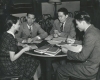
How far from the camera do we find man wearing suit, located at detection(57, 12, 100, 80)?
185 centimetres

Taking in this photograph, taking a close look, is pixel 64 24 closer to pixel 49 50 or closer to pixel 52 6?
pixel 49 50

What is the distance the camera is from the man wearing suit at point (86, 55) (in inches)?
72.9

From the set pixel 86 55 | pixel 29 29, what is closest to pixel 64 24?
pixel 29 29

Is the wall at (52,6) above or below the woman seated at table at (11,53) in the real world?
above

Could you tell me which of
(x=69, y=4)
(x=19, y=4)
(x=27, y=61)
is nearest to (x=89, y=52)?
(x=27, y=61)

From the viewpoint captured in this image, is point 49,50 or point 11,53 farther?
point 49,50

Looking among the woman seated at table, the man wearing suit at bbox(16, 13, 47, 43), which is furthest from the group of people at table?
the man wearing suit at bbox(16, 13, 47, 43)

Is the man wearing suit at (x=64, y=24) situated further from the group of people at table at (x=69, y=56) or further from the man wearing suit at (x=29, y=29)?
the group of people at table at (x=69, y=56)

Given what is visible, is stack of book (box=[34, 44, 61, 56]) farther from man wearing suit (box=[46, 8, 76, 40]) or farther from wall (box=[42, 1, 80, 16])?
wall (box=[42, 1, 80, 16])

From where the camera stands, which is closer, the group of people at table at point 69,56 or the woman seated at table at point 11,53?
the group of people at table at point 69,56

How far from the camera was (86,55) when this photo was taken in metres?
1.88

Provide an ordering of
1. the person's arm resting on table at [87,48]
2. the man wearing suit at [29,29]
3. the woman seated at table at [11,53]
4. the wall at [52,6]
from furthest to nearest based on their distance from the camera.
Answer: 1. the wall at [52,6]
2. the man wearing suit at [29,29]
3. the woman seated at table at [11,53]
4. the person's arm resting on table at [87,48]

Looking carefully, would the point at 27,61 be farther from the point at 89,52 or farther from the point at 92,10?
the point at 92,10

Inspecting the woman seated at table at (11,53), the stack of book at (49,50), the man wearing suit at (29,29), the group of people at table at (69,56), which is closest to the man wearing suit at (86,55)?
the group of people at table at (69,56)
